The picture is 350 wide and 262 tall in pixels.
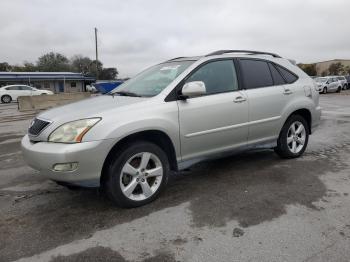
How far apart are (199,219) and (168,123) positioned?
3.62 ft

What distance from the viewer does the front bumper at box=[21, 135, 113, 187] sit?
327 cm

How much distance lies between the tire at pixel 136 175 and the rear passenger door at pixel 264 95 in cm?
157

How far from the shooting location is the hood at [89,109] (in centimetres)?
349

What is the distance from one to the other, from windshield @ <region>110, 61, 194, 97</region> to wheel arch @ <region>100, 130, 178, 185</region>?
1.69 ft

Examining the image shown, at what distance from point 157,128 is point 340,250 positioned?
6.81 ft

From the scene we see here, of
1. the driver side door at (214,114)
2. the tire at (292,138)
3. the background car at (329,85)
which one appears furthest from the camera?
the background car at (329,85)

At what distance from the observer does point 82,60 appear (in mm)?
82875

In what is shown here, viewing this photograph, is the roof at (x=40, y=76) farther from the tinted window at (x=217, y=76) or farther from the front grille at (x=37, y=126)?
the tinted window at (x=217, y=76)

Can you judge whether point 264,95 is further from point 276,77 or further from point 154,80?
point 154,80

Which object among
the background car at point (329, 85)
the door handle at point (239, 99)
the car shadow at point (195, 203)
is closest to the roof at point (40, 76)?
the background car at point (329, 85)

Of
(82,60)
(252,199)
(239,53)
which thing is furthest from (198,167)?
(82,60)

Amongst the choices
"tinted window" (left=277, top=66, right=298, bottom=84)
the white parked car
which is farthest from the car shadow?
the white parked car

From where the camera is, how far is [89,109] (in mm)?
3658

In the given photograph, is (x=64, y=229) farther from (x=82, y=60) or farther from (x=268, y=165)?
(x=82, y=60)
